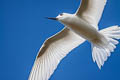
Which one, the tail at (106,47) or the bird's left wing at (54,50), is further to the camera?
the bird's left wing at (54,50)

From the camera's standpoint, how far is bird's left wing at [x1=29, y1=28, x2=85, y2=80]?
6332mm

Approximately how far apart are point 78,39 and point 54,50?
0.41 meters

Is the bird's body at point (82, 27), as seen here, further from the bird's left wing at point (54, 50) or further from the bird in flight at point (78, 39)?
the bird's left wing at point (54, 50)

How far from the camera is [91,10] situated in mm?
5980

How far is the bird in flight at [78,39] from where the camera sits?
5863 mm

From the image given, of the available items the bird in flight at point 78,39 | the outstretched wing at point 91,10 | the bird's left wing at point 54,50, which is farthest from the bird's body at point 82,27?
the bird's left wing at point 54,50

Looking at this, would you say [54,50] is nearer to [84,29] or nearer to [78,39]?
[78,39]

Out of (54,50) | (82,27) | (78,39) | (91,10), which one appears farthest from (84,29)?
(54,50)

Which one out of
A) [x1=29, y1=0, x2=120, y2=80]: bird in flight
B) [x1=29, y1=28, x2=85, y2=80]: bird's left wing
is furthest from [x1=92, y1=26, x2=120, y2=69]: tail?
[x1=29, y1=28, x2=85, y2=80]: bird's left wing

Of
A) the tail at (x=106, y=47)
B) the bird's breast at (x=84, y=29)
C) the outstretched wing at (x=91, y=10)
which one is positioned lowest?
the tail at (x=106, y=47)

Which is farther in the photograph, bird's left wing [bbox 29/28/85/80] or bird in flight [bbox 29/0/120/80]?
bird's left wing [bbox 29/28/85/80]

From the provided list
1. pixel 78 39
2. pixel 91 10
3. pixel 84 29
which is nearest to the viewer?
pixel 84 29

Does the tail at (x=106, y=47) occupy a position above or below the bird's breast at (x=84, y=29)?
below

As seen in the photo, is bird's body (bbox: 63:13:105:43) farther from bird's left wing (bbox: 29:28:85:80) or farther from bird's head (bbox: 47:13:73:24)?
bird's left wing (bbox: 29:28:85:80)
